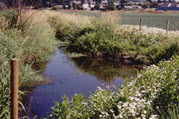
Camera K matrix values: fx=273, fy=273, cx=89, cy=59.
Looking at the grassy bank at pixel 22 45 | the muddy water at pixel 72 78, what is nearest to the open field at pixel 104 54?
the grassy bank at pixel 22 45

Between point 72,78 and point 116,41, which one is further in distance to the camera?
point 116,41

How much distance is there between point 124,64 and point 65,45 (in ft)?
14.7

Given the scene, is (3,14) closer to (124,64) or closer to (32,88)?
(32,88)

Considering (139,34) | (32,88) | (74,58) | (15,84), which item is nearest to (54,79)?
(32,88)

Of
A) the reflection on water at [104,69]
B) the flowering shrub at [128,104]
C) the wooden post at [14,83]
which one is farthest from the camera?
the reflection on water at [104,69]

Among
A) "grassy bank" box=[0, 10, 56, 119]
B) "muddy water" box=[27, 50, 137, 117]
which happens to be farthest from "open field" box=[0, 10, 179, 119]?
"muddy water" box=[27, 50, 137, 117]

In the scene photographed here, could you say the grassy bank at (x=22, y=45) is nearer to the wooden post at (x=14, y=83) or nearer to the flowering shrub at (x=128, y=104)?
the flowering shrub at (x=128, y=104)

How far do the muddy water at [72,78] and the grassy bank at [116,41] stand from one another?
0.92 meters

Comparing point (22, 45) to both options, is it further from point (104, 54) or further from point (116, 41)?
point (116, 41)

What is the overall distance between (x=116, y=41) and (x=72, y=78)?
15.2ft

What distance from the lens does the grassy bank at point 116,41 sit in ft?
37.3

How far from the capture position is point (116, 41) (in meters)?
12.8

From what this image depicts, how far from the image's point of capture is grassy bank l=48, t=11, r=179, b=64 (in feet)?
37.3

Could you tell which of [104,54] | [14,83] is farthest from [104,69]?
[14,83]
